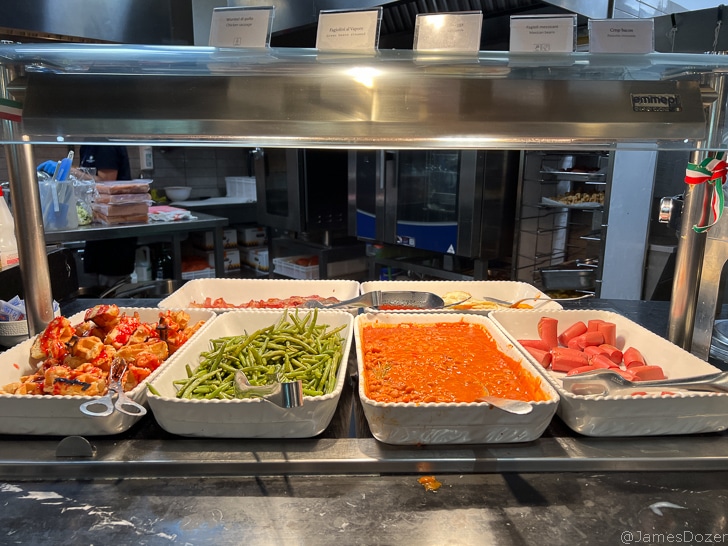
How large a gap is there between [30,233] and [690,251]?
1672 millimetres

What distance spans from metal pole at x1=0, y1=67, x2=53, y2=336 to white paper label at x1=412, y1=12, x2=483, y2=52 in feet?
3.15

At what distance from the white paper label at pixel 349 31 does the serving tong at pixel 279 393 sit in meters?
0.72

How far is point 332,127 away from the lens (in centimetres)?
109

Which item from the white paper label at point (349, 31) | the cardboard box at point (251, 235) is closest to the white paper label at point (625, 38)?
the white paper label at point (349, 31)

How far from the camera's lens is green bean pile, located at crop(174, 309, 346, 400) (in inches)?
44.7

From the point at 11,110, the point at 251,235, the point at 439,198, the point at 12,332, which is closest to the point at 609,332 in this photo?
the point at 11,110

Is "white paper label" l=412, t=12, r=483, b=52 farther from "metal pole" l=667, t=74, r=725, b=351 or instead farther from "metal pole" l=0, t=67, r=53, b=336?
"metal pole" l=0, t=67, r=53, b=336

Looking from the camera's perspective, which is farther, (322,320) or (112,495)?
(322,320)

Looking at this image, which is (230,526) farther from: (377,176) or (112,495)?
(377,176)

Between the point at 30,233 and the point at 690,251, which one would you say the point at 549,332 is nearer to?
the point at 690,251

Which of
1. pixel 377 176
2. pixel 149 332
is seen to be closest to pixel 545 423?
pixel 149 332

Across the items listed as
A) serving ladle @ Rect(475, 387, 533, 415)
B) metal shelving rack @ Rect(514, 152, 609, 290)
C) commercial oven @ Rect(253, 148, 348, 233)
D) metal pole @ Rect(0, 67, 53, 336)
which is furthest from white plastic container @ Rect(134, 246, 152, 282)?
serving ladle @ Rect(475, 387, 533, 415)

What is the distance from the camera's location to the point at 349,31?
3.75 feet

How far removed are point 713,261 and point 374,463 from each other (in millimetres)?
1039
